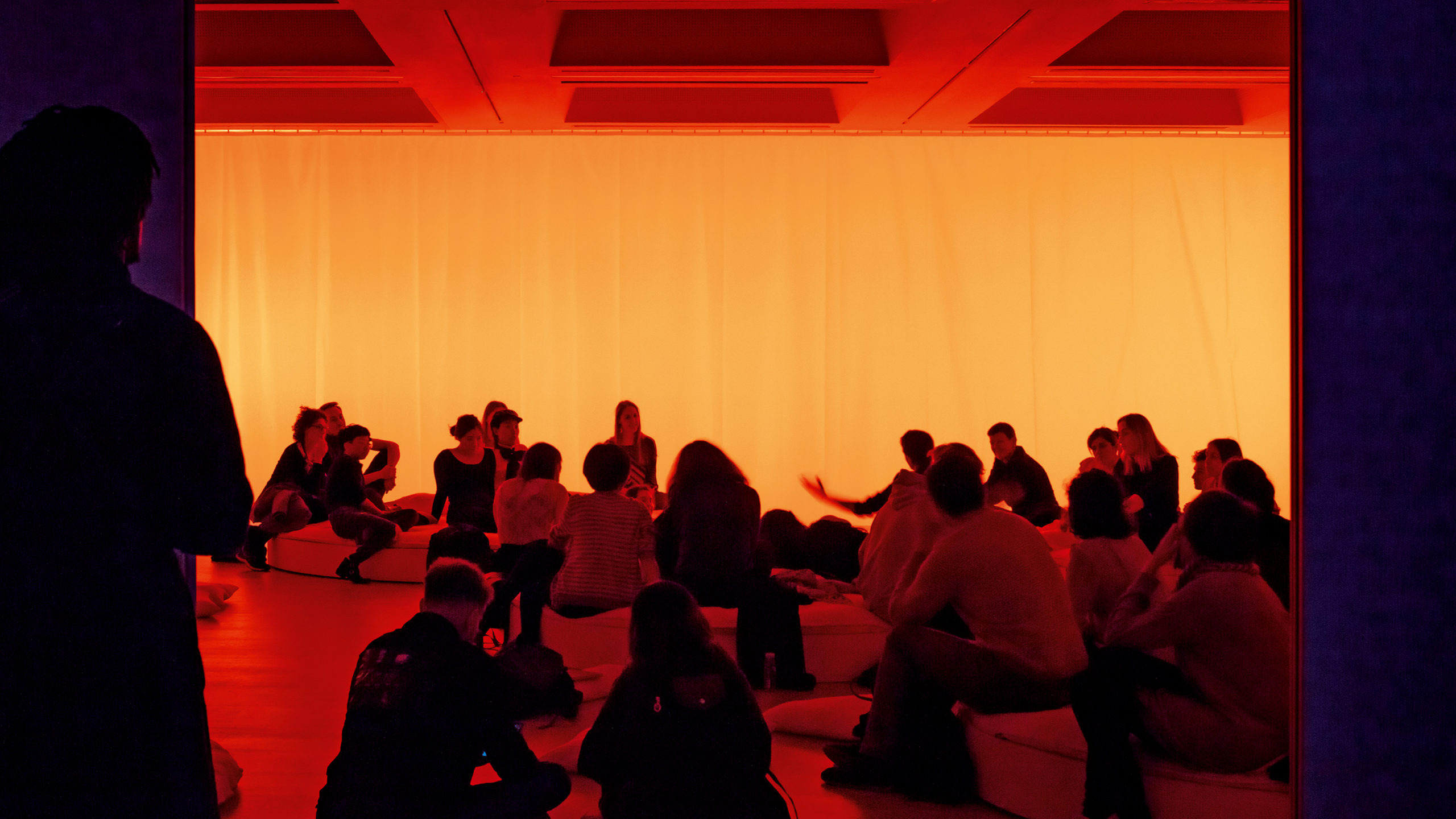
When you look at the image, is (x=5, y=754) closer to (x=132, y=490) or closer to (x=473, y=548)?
(x=132, y=490)

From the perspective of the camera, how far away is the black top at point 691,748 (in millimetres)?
2598

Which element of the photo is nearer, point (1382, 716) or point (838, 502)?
point (1382, 716)

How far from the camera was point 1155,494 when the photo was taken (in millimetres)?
6539

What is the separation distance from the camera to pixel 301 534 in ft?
26.3

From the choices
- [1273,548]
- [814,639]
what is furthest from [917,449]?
[1273,548]

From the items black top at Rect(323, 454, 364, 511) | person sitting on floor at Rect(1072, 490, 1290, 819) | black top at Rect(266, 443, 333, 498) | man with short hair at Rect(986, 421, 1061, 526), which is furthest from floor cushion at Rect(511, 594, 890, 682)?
black top at Rect(266, 443, 333, 498)

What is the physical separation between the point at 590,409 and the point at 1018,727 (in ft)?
23.7

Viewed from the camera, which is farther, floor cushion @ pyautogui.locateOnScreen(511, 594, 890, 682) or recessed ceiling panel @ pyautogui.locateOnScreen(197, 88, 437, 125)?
recessed ceiling panel @ pyautogui.locateOnScreen(197, 88, 437, 125)

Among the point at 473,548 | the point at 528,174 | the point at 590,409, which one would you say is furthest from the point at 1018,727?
the point at 528,174

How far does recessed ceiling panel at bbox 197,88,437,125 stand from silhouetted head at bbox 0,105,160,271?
6.85 m

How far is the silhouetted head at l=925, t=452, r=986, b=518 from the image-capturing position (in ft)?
11.7

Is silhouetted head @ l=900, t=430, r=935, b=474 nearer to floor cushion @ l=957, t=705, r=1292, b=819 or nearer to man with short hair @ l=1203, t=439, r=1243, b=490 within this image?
man with short hair @ l=1203, t=439, r=1243, b=490

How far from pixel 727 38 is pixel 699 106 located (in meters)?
1.24

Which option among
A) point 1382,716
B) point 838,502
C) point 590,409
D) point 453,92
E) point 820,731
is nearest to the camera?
point 1382,716
